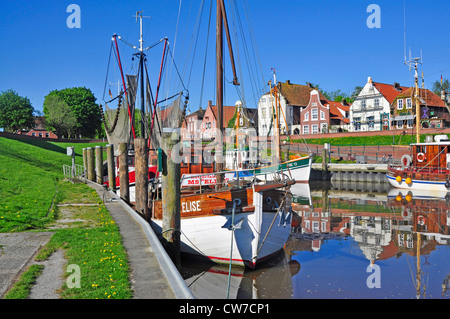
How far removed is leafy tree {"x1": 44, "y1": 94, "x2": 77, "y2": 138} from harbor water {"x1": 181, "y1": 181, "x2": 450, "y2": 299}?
68788mm

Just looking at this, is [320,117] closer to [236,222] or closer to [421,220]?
[421,220]

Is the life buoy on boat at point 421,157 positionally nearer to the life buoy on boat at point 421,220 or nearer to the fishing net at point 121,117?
the life buoy on boat at point 421,220

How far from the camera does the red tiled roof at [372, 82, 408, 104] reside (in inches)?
2780

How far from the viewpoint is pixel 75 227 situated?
40.3ft

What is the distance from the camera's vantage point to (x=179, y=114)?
2423 centimetres

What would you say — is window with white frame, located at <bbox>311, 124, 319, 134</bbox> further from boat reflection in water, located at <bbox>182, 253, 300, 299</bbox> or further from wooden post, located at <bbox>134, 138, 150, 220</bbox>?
wooden post, located at <bbox>134, 138, 150, 220</bbox>

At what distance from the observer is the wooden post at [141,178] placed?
582 inches

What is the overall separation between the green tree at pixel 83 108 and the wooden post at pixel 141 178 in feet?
248

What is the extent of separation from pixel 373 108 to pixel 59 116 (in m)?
61.0

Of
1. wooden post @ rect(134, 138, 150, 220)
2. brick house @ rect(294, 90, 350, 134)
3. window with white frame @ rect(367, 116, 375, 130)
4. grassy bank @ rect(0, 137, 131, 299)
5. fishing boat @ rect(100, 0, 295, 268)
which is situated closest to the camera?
grassy bank @ rect(0, 137, 131, 299)

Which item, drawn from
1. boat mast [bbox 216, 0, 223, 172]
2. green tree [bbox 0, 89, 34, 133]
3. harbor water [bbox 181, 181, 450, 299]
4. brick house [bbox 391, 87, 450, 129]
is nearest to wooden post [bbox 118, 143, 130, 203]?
boat mast [bbox 216, 0, 223, 172]

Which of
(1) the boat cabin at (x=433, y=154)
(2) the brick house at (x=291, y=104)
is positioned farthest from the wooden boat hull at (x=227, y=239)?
(2) the brick house at (x=291, y=104)

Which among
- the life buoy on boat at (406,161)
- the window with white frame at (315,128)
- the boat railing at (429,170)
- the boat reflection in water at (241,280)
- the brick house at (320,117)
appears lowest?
the boat reflection in water at (241,280)

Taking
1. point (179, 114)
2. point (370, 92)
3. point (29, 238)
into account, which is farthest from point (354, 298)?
point (370, 92)
